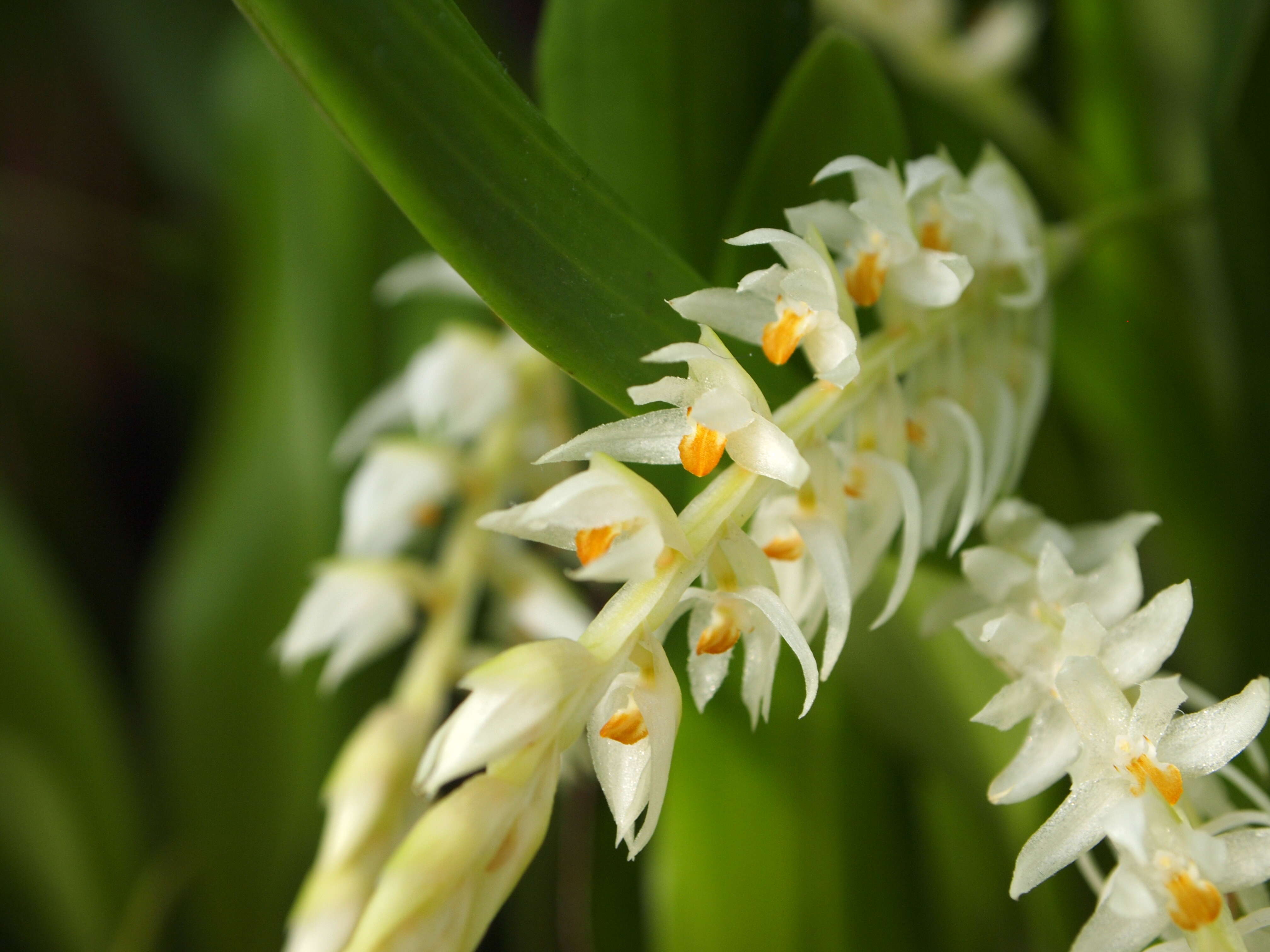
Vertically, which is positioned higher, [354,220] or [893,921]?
[354,220]

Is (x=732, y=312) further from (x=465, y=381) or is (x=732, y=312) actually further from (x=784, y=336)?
(x=465, y=381)

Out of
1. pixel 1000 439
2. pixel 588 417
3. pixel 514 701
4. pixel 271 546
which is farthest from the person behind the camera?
pixel 271 546

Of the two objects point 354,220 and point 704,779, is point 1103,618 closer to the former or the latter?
point 704,779

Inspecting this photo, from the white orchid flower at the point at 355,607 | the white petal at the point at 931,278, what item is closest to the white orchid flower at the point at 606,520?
the white petal at the point at 931,278

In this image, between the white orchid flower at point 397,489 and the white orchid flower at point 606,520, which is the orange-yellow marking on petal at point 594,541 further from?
the white orchid flower at point 397,489

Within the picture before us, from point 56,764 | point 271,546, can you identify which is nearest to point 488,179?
point 271,546

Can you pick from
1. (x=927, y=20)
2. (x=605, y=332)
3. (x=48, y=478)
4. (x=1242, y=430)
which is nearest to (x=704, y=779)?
(x=605, y=332)

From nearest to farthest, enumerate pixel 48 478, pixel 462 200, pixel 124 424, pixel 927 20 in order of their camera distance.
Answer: pixel 462 200, pixel 927 20, pixel 48 478, pixel 124 424
